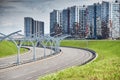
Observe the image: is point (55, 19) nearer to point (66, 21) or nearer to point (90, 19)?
point (66, 21)

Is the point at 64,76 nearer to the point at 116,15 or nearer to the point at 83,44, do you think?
the point at 83,44

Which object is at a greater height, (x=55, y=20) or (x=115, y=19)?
(x=55, y=20)

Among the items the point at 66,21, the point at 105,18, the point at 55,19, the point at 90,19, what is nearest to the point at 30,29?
the point at 105,18

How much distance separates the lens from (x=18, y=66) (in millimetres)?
45594

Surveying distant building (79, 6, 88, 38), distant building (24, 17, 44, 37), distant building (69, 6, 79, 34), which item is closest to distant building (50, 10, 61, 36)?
distant building (69, 6, 79, 34)

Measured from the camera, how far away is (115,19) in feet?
485

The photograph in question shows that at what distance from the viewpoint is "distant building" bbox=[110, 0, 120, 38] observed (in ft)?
461

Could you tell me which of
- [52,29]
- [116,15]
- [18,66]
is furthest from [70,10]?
[18,66]

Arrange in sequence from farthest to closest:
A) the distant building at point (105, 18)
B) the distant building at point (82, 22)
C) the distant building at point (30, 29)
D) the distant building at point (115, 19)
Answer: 1. the distant building at point (82, 22)
2. the distant building at point (115, 19)
3. the distant building at point (105, 18)
4. the distant building at point (30, 29)

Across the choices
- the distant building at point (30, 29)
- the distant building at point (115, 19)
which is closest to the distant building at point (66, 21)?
the distant building at point (115, 19)

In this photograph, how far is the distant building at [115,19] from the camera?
140625 mm

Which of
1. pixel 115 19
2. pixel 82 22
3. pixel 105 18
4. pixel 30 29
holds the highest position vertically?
pixel 105 18

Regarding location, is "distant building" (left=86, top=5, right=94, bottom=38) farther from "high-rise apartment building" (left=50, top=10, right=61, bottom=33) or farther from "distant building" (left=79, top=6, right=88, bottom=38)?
"high-rise apartment building" (left=50, top=10, right=61, bottom=33)

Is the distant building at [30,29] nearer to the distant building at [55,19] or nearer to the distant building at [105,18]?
the distant building at [105,18]
